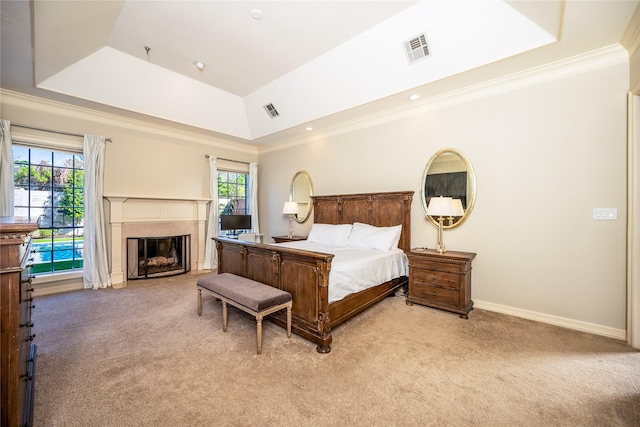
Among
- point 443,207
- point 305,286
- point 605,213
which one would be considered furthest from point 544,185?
point 305,286

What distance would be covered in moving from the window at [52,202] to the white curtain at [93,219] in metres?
0.27

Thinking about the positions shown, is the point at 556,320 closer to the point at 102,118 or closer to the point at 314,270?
the point at 314,270

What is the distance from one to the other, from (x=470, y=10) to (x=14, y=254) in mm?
3807

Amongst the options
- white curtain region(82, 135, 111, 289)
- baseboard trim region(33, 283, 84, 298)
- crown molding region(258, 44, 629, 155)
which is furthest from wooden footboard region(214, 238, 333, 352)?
baseboard trim region(33, 283, 84, 298)

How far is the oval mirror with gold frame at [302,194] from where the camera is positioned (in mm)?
5441

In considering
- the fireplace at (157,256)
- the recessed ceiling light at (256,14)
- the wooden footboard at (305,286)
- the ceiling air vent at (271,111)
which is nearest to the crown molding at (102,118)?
the ceiling air vent at (271,111)

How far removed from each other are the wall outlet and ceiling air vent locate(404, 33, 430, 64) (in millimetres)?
2460

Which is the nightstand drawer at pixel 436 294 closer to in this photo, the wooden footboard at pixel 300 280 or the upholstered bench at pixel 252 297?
the wooden footboard at pixel 300 280

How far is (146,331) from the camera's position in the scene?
2.74 m

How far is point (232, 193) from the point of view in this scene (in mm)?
6168

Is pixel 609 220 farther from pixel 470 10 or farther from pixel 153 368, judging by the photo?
pixel 153 368

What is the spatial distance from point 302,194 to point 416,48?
10.8 feet

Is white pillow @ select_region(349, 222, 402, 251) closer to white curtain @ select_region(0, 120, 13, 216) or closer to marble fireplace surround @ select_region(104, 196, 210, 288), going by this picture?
marble fireplace surround @ select_region(104, 196, 210, 288)

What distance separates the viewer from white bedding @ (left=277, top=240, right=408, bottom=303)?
2666mm
